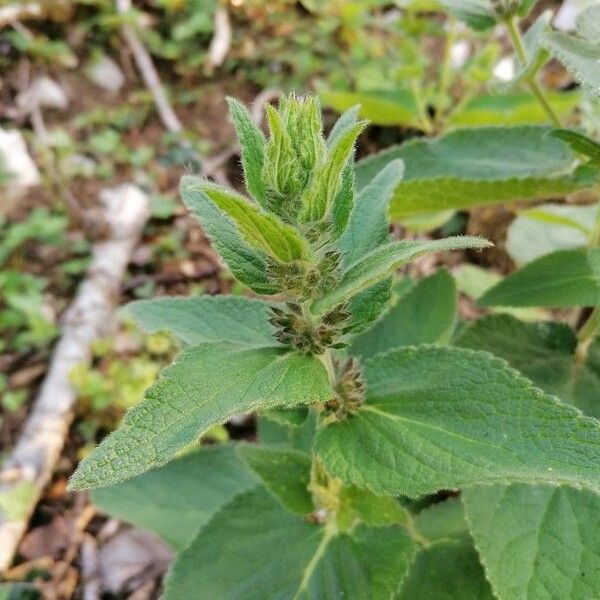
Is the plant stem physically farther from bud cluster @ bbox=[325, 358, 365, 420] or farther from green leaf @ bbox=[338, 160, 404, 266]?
bud cluster @ bbox=[325, 358, 365, 420]

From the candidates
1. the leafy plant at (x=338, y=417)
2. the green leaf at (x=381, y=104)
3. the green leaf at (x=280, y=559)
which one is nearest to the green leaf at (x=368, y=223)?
the leafy plant at (x=338, y=417)

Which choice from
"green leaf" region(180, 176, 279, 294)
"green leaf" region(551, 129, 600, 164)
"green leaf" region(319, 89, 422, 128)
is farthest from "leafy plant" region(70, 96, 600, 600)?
"green leaf" region(319, 89, 422, 128)

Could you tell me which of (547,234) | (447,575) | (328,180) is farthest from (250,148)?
(547,234)

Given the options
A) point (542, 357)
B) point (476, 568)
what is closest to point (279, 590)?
point (476, 568)

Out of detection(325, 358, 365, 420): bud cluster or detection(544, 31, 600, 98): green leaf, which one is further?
detection(325, 358, 365, 420): bud cluster

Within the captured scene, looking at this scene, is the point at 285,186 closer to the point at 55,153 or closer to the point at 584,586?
the point at 584,586

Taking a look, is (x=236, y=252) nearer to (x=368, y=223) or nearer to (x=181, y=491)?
(x=368, y=223)
